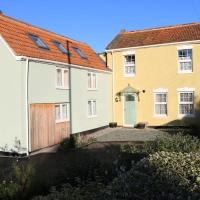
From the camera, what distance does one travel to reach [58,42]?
23.2 meters

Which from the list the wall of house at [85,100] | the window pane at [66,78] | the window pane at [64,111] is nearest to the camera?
the window pane at [64,111]

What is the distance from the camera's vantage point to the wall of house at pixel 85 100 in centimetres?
2167

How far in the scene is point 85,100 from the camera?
76.5 feet

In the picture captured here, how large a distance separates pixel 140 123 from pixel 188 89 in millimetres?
4363

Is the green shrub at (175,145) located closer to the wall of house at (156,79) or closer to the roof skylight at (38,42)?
the roof skylight at (38,42)

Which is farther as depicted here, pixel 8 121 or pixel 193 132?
pixel 193 132

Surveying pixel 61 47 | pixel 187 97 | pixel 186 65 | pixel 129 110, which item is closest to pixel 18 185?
pixel 61 47

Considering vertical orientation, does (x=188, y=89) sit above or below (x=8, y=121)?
above

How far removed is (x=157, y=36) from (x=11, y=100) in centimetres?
1457

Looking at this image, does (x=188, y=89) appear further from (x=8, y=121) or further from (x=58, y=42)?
(x=8, y=121)

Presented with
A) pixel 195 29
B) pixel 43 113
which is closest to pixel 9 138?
pixel 43 113

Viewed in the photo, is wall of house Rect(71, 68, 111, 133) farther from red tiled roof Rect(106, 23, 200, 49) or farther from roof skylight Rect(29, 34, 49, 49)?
red tiled roof Rect(106, 23, 200, 49)

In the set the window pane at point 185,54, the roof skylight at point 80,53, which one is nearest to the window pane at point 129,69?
the roof skylight at point 80,53

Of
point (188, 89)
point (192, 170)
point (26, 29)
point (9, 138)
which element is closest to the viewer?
point (192, 170)
